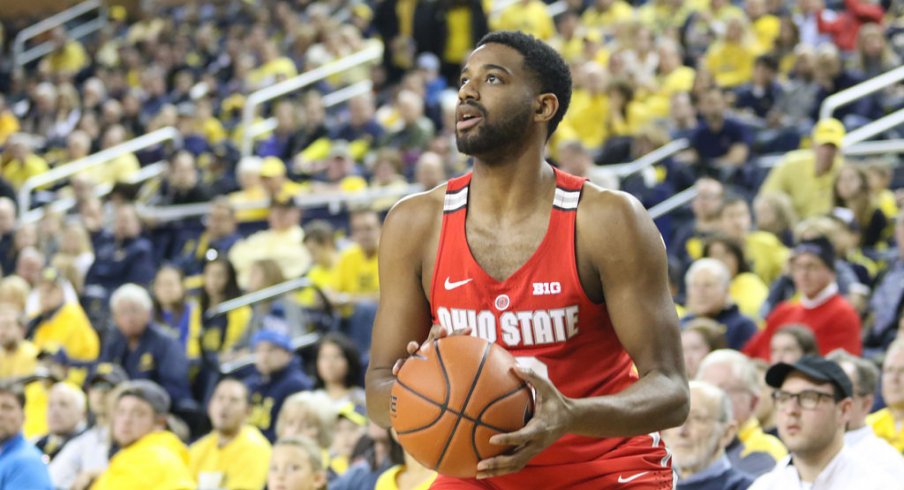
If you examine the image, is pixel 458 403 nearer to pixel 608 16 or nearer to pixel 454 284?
pixel 454 284

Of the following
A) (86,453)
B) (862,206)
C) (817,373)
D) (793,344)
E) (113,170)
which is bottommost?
(113,170)

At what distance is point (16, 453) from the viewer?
265 inches

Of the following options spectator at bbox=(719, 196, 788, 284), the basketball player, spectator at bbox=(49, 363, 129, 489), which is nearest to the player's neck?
the basketball player

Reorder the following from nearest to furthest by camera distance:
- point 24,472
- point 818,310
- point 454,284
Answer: point 454,284 → point 24,472 → point 818,310

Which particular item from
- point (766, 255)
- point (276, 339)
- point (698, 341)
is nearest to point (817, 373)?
point (698, 341)

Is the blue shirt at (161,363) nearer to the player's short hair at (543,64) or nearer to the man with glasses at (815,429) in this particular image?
the man with glasses at (815,429)

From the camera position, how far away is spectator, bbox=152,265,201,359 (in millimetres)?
9984

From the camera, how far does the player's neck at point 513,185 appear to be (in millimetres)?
3434

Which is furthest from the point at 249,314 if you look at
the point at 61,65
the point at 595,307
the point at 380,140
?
the point at 61,65

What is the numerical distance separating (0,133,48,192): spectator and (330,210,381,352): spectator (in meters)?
5.90

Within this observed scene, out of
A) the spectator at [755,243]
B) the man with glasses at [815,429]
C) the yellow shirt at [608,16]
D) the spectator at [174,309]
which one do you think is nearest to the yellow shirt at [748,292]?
the spectator at [755,243]

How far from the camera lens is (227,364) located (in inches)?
377

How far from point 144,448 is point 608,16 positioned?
10.1 metres

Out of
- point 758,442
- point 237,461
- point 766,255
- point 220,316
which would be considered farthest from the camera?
point 220,316
